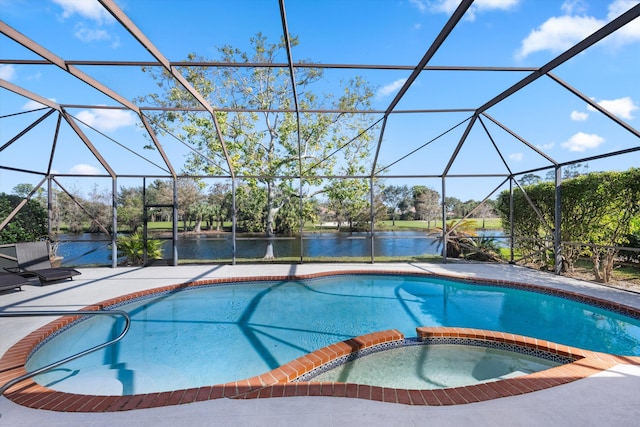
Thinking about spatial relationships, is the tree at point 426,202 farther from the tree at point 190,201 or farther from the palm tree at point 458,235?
the tree at point 190,201

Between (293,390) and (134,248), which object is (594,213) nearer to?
(293,390)

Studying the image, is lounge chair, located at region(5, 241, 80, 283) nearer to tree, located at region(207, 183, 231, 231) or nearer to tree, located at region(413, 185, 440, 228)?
tree, located at region(207, 183, 231, 231)

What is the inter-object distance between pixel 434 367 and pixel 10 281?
6.92 metres

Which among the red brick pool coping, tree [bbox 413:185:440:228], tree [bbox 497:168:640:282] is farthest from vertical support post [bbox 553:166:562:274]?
tree [bbox 413:185:440:228]

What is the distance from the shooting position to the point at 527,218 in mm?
8461

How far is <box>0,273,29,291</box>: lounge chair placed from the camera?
512 cm

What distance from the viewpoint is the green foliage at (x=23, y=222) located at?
7.89m

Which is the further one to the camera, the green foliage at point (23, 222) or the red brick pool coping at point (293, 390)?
the green foliage at point (23, 222)

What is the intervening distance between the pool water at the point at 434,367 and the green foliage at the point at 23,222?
9.34 metres

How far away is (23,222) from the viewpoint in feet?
26.9

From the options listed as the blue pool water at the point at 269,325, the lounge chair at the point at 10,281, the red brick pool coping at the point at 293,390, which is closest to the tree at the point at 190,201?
the lounge chair at the point at 10,281

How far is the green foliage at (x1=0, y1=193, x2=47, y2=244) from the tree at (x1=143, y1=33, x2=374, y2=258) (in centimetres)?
457

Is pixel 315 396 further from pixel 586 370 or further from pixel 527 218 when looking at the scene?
pixel 527 218

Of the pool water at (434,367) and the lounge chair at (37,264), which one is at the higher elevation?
the lounge chair at (37,264)
